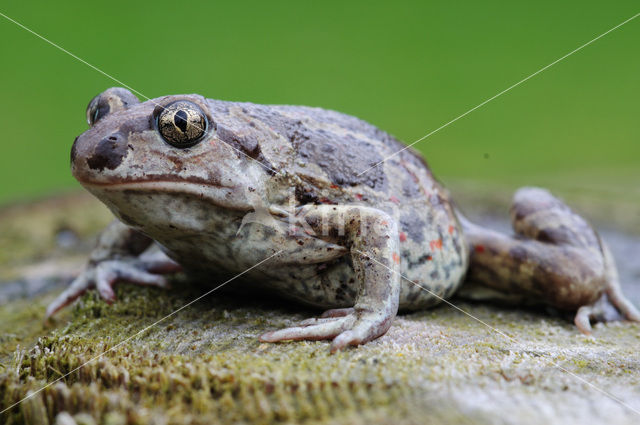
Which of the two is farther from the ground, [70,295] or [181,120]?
[181,120]

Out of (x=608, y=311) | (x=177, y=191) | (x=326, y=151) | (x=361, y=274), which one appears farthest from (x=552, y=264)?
(x=177, y=191)

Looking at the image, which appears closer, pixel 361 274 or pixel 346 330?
pixel 346 330

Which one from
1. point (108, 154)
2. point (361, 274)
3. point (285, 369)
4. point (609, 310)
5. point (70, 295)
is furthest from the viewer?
point (609, 310)

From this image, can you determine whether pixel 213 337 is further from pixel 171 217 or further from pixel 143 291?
pixel 143 291

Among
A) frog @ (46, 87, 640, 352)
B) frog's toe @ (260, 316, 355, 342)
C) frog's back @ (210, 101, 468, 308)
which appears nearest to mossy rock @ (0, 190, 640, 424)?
frog's toe @ (260, 316, 355, 342)

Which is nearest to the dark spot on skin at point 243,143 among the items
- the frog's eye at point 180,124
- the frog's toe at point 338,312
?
the frog's eye at point 180,124

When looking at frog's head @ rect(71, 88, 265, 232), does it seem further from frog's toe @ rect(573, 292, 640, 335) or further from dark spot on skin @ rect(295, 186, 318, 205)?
frog's toe @ rect(573, 292, 640, 335)

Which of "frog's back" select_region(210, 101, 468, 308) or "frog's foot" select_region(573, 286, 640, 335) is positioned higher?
"frog's back" select_region(210, 101, 468, 308)

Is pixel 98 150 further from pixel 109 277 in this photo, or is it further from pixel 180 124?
pixel 109 277

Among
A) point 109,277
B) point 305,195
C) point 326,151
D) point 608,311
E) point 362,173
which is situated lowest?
point 608,311
